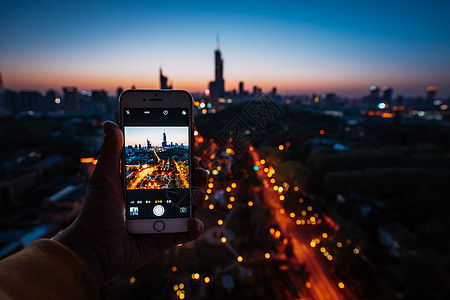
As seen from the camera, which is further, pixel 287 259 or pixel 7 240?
pixel 287 259

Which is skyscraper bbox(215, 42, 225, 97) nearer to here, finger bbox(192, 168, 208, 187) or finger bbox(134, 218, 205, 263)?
finger bbox(192, 168, 208, 187)

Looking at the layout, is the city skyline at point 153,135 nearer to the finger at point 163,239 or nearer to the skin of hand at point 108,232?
the skin of hand at point 108,232

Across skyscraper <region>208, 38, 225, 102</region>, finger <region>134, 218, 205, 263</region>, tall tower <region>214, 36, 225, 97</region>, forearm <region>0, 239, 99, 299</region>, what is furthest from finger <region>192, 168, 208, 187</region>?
tall tower <region>214, 36, 225, 97</region>

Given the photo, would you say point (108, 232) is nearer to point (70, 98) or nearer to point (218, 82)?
point (218, 82)

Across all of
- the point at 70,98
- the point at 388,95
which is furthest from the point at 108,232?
the point at 388,95

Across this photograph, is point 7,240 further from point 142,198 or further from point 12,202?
point 142,198

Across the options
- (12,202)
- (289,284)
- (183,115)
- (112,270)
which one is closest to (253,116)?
(183,115)
